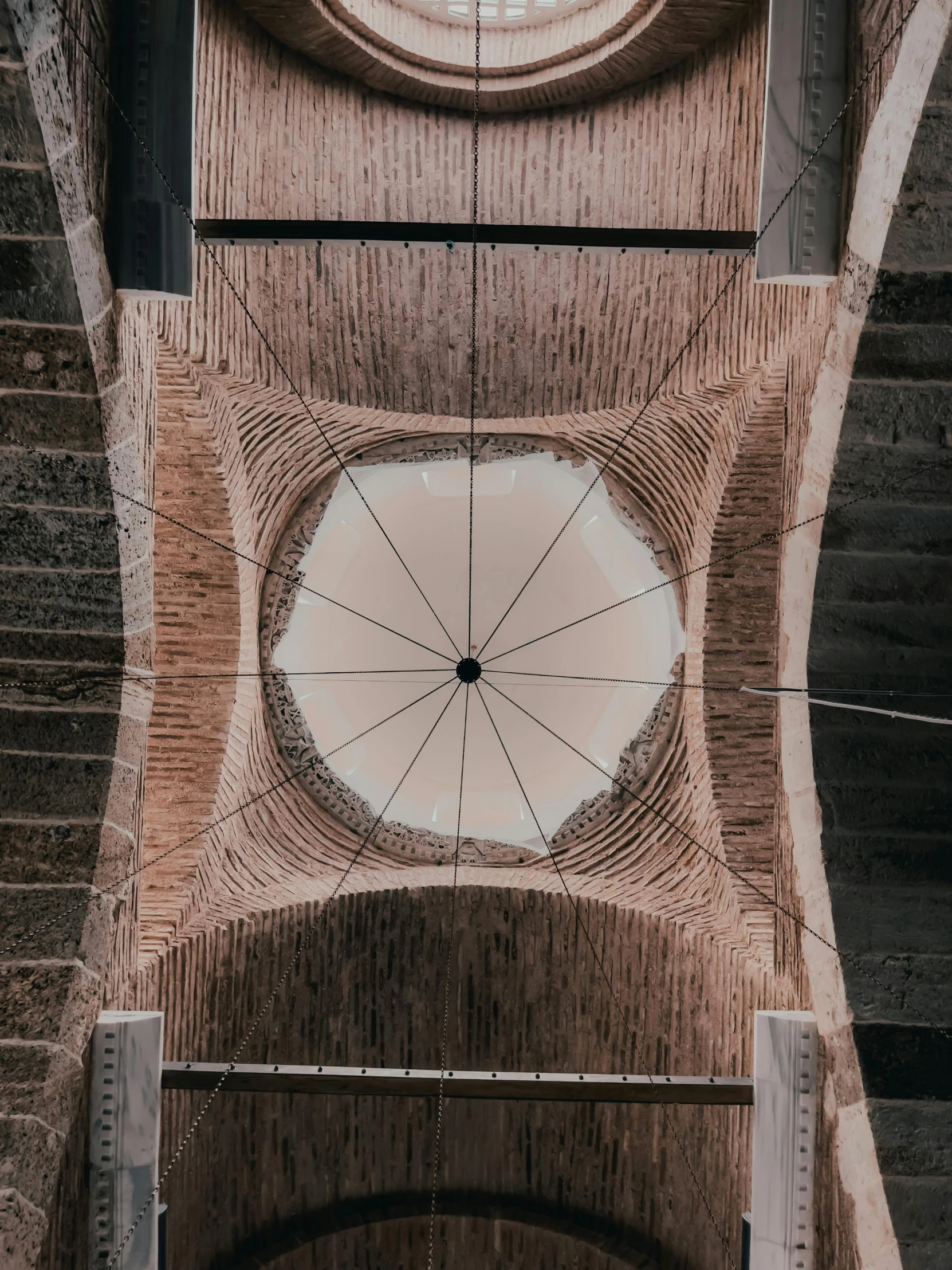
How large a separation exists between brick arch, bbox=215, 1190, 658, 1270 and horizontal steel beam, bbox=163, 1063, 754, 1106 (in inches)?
69.6

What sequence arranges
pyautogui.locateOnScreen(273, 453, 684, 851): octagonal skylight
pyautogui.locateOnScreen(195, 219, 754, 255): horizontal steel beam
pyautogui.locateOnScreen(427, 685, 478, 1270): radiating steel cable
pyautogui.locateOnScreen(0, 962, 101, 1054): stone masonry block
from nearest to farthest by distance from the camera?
pyautogui.locateOnScreen(0, 962, 101, 1054): stone masonry block → pyautogui.locateOnScreen(195, 219, 754, 255): horizontal steel beam → pyautogui.locateOnScreen(427, 685, 478, 1270): radiating steel cable → pyautogui.locateOnScreen(273, 453, 684, 851): octagonal skylight

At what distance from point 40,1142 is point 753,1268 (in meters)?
3.87

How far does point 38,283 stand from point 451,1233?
6531 millimetres

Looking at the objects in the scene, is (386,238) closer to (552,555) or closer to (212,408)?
(212,408)

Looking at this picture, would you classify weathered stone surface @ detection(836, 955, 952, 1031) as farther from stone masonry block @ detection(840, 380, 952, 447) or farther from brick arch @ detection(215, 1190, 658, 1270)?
brick arch @ detection(215, 1190, 658, 1270)

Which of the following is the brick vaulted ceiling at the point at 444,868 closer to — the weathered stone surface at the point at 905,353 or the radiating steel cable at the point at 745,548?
the radiating steel cable at the point at 745,548

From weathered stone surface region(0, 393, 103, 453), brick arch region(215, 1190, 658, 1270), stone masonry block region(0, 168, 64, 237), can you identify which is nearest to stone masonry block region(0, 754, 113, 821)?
weathered stone surface region(0, 393, 103, 453)

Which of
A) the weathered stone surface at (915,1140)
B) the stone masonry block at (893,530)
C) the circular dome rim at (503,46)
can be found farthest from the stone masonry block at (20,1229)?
the circular dome rim at (503,46)

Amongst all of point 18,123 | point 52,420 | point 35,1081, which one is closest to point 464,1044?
point 35,1081

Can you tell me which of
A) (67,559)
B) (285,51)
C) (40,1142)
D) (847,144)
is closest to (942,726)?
(847,144)

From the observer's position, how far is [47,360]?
16.5 feet

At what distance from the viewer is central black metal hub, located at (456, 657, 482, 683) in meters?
7.61

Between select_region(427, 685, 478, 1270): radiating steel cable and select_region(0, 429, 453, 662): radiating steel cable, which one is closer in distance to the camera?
select_region(0, 429, 453, 662): radiating steel cable

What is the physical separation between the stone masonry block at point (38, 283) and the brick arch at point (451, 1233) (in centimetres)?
597
